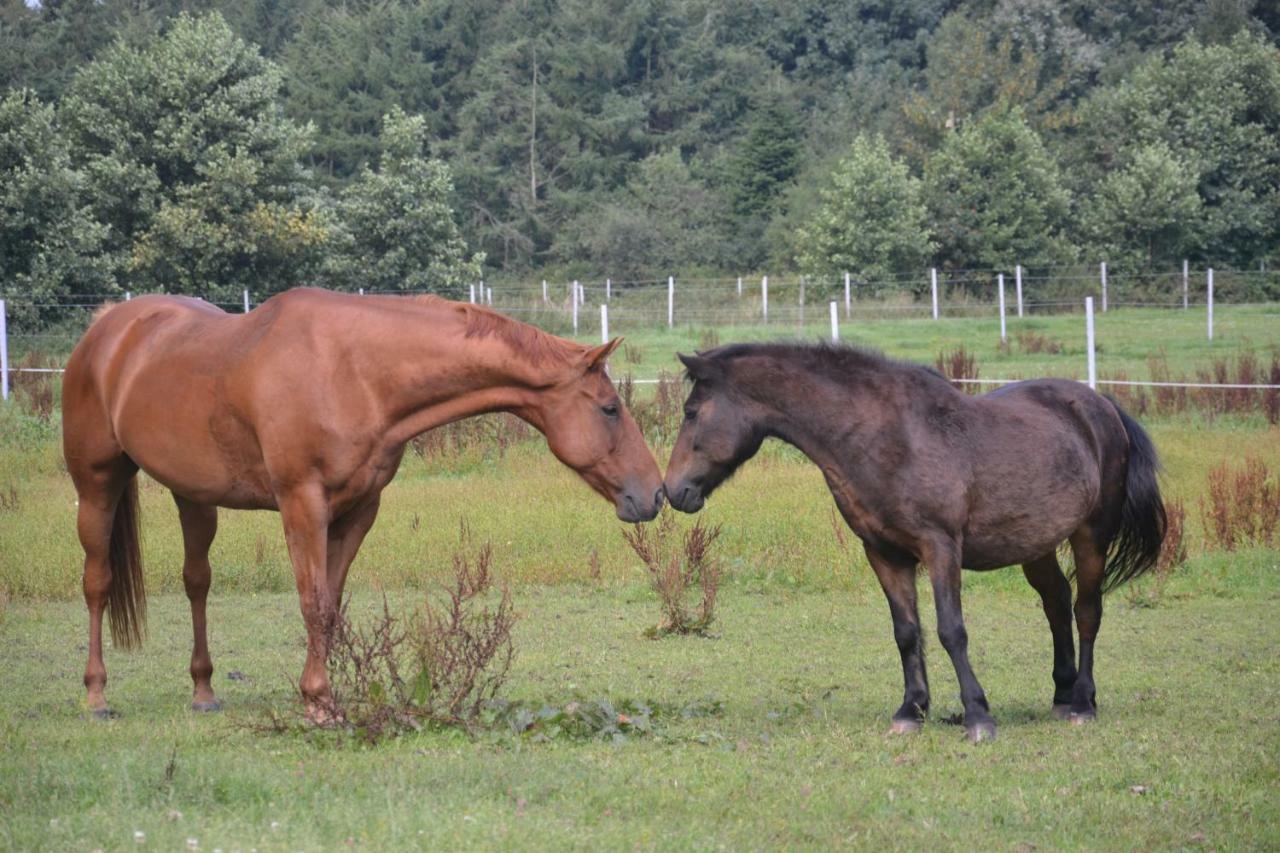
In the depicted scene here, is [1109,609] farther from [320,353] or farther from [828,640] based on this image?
[320,353]

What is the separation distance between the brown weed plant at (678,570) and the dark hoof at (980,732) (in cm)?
385

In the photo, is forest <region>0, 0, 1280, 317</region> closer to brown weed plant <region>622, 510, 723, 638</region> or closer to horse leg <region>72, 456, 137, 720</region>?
brown weed plant <region>622, 510, 723, 638</region>

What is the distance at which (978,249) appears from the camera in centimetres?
4612

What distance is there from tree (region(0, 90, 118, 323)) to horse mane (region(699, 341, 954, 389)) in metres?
25.7

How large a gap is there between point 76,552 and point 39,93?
130 feet

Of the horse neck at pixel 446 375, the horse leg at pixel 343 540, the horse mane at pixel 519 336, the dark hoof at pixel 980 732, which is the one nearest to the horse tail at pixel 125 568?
the horse leg at pixel 343 540

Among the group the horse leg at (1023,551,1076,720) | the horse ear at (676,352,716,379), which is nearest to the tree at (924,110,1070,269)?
the horse leg at (1023,551,1076,720)

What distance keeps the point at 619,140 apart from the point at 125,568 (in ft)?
180

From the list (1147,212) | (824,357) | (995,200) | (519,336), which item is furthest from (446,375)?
(1147,212)

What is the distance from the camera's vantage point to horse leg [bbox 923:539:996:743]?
22.9 feet

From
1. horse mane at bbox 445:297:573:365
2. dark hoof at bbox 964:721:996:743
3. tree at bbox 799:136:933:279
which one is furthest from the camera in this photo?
tree at bbox 799:136:933:279

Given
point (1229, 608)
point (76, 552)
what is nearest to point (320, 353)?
point (76, 552)

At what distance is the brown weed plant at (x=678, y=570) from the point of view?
10641 millimetres

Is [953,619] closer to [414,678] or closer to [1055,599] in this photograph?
[1055,599]
